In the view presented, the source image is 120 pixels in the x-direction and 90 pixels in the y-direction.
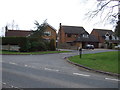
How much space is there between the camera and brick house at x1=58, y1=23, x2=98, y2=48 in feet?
188

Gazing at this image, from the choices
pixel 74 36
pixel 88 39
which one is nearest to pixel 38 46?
pixel 74 36

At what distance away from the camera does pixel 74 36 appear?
196 feet

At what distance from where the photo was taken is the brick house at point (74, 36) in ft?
188

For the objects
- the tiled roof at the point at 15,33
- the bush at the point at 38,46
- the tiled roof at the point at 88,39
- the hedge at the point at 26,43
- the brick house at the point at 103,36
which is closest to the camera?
the hedge at the point at 26,43

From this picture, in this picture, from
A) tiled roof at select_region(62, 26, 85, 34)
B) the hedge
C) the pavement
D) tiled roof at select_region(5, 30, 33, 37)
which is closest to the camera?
the pavement

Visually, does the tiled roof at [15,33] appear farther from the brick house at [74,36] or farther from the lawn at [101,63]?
the lawn at [101,63]

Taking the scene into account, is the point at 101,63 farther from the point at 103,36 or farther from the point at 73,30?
the point at 103,36

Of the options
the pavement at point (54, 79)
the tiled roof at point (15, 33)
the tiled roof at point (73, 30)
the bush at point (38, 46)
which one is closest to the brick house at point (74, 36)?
the tiled roof at point (73, 30)

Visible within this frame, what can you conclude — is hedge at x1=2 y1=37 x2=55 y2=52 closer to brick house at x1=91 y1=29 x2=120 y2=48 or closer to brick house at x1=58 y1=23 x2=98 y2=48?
brick house at x1=58 y1=23 x2=98 y2=48

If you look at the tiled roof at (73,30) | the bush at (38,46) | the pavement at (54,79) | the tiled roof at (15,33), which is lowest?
the pavement at (54,79)

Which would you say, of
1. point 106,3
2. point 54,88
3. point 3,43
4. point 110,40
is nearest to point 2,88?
point 54,88

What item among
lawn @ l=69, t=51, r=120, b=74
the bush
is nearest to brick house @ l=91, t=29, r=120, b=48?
the bush

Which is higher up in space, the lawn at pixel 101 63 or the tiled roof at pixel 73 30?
the tiled roof at pixel 73 30

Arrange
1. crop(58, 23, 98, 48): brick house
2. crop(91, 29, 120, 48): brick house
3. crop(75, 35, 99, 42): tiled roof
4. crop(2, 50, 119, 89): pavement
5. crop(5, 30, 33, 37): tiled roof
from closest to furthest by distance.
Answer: crop(2, 50, 119, 89): pavement
crop(5, 30, 33, 37): tiled roof
crop(75, 35, 99, 42): tiled roof
crop(58, 23, 98, 48): brick house
crop(91, 29, 120, 48): brick house
